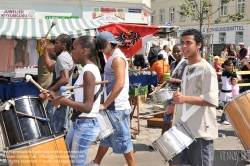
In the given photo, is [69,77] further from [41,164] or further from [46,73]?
[41,164]

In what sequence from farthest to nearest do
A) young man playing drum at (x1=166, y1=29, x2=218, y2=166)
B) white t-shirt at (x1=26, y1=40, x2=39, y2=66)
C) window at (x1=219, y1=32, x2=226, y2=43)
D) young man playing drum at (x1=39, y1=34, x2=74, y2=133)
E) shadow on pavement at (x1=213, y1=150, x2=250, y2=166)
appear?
window at (x1=219, y1=32, x2=226, y2=43), white t-shirt at (x1=26, y1=40, x2=39, y2=66), shadow on pavement at (x1=213, y1=150, x2=250, y2=166), young man playing drum at (x1=39, y1=34, x2=74, y2=133), young man playing drum at (x1=166, y1=29, x2=218, y2=166)

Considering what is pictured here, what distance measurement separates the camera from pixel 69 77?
439 centimetres

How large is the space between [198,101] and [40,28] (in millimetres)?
7163

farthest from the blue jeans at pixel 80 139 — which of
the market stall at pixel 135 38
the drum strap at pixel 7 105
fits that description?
the market stall at pixel 135 38

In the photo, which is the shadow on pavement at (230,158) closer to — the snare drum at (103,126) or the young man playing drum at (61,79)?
the snare drum at (103,126)

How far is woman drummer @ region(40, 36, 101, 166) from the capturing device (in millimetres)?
2708

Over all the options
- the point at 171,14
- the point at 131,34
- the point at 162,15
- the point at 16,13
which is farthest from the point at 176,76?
the point at 162,15

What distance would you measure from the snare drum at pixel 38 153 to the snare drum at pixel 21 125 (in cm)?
9

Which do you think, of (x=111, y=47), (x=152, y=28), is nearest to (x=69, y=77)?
(x=111, y=47)

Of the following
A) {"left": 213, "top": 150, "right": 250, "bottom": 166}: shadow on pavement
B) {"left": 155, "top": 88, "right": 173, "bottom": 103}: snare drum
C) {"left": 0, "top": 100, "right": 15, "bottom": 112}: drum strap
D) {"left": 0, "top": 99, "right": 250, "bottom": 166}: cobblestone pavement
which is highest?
{"left": 0, "top": 100, "right": 15, "bottom": 112}: drum strap

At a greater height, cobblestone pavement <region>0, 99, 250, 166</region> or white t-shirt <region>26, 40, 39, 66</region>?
white t-shirt <region>26, 40, 39, 66</region>

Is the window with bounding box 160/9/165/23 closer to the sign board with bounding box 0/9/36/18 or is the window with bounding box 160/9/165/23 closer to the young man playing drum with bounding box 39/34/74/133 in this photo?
the sign board with bounding box 0/9/36/18

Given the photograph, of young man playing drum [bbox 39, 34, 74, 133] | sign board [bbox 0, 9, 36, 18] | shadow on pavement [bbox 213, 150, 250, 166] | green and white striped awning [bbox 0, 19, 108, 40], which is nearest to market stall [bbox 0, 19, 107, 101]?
green and white striped awning [bbox 0, 19, 108, 40]

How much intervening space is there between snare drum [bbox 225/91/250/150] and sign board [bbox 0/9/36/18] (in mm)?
13223
